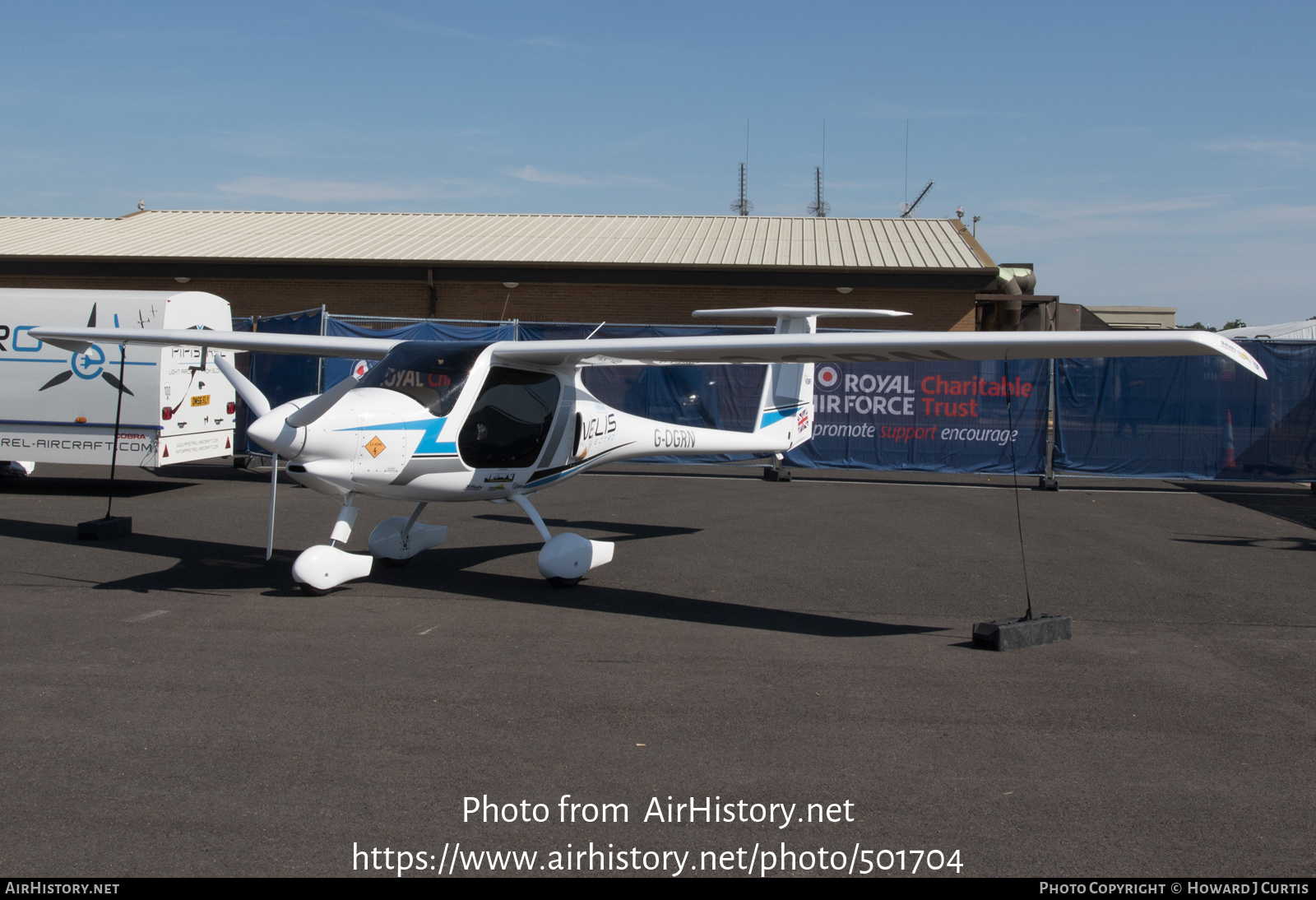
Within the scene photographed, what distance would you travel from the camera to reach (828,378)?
1630cm

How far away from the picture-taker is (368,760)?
4.21 metres

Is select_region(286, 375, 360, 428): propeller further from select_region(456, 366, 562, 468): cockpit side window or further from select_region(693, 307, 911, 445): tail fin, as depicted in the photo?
select_region(693, 307, 911, 445): tail fin

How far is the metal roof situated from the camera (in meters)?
24.8

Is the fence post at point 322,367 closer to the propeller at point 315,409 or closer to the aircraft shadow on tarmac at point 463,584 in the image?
the aircraft shadow on tarmac at point 463,584

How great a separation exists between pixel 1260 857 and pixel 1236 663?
9.52ft

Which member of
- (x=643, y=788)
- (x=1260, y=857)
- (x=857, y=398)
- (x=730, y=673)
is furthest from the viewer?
(x=857, y=398)

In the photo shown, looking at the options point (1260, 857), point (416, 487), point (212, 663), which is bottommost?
point (212, 663)

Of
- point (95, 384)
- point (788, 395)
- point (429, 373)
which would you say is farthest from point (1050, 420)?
point (95, 384)

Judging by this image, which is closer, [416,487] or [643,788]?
[643,788]

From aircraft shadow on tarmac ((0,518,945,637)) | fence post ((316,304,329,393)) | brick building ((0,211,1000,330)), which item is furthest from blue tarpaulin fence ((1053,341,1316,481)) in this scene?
fence post ((316,304,329,393))

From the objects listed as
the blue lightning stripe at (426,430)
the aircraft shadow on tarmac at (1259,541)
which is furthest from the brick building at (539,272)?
the blue lightning stripe at (426,430)
